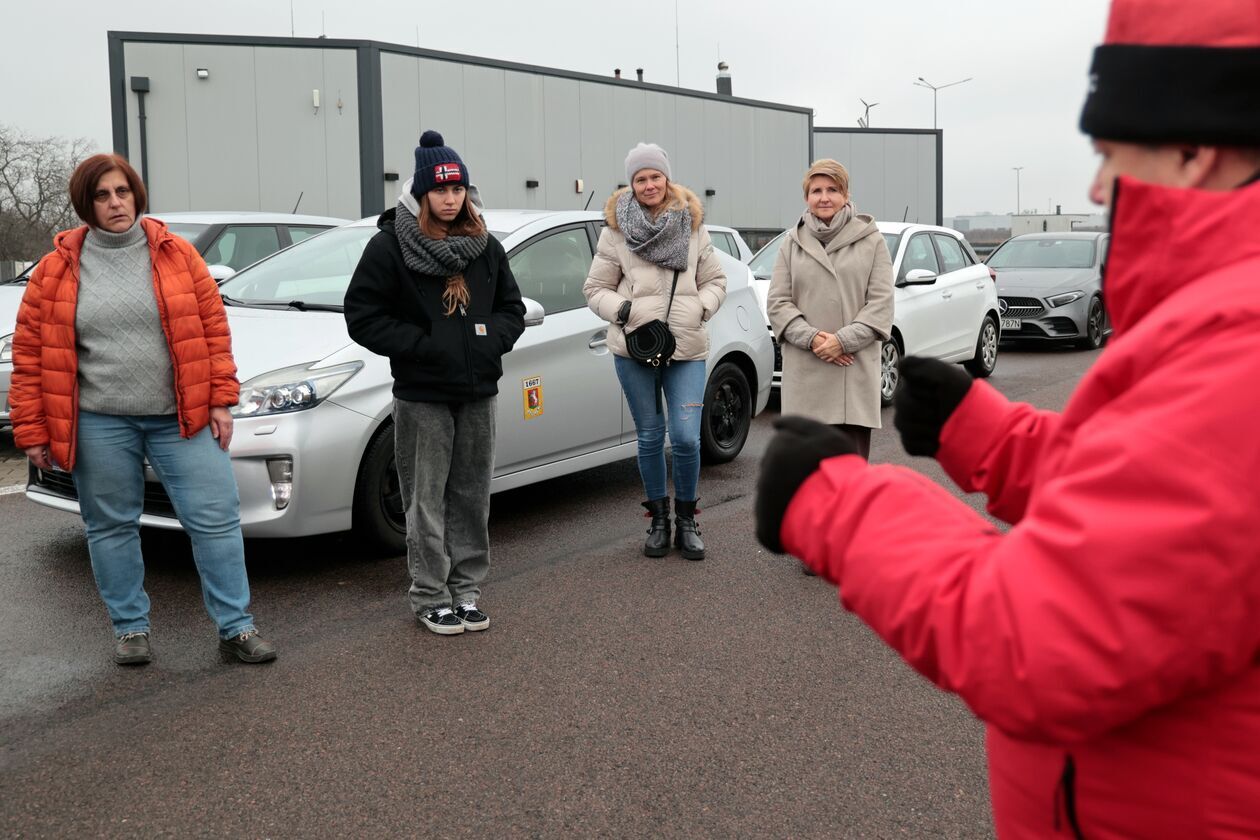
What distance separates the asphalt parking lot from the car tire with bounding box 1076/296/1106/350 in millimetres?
11207

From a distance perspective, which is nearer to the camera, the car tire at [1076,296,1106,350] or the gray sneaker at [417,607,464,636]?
the gray sneaker at [417,607,464,636]

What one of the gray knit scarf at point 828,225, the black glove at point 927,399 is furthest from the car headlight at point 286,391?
the black glove at point 927,399

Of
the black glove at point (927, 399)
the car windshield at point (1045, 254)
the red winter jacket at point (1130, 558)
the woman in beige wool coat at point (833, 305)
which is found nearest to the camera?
the red winter jacket at point (1130, 558)

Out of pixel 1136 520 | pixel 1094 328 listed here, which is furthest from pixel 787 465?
pixel 1094 328

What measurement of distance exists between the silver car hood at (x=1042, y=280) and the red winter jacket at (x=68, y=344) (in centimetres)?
1320

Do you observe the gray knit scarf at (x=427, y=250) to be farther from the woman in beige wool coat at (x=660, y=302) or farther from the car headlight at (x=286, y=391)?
the woman in beige wool coat at (x=660, y=302)

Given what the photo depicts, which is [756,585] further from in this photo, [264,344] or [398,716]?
[264,344]

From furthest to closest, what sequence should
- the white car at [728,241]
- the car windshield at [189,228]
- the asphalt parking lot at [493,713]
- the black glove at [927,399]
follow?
the white car at [728,241]
the car windshield at [189,228]
the asphalt parking lot at [493,713]
the black glove at [927,399]

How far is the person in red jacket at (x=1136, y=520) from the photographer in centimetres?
108

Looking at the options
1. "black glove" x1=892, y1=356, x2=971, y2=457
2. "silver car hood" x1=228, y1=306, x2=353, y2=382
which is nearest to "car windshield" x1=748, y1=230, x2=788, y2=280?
"silver car hood" x1=228, y1=306, x2=353, y2=382

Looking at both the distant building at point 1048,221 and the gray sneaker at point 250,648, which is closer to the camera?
the gray sneaker at point 250,648

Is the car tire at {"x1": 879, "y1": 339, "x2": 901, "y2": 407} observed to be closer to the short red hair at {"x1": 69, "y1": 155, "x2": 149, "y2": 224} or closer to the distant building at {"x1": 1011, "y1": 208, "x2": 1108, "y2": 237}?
the short red hair at {"x1": 69, "y1": 155, "x2": 149, "y2": 224}

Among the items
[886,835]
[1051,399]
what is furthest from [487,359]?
[1051,399]

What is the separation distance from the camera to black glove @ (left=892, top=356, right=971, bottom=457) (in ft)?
5.50
